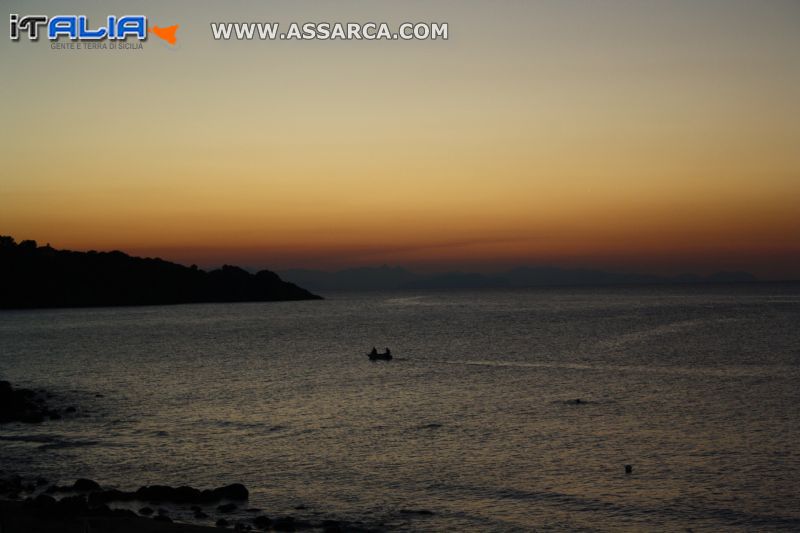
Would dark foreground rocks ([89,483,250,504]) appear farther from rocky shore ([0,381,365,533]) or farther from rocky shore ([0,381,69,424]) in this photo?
rocky shore ([0,381,69,424])

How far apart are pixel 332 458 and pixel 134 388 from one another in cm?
3010

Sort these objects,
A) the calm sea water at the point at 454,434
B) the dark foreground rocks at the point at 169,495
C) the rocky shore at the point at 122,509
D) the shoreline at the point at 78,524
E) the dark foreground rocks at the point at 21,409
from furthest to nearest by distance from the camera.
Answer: the dark foreground rocks at the point at 21,409 → the calm sea water at the point at 454,434 → the dark foreground rocks at the point at 169,495 → the rocky shore at the point at 122,509 → the shoreline at the point at 78,524

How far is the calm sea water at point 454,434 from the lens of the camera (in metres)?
26.6

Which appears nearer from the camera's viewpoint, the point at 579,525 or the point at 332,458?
the point at 579,525

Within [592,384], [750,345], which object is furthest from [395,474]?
[750,345]

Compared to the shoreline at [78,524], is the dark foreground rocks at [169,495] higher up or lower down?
lower down

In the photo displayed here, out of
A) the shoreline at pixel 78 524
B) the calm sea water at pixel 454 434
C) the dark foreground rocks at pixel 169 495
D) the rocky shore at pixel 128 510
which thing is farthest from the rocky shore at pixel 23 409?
the shoreline at pixel 78 524

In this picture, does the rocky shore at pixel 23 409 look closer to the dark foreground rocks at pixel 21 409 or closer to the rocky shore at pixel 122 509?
the dark foreground rocks at pixel 21 409

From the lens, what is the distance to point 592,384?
Result: 57031mm

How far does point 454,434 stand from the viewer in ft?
126

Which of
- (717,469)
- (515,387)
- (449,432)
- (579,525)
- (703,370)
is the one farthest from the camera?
(703,370)

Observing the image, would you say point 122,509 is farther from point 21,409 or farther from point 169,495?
point 21,409

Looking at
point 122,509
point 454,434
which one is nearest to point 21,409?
point 122,509

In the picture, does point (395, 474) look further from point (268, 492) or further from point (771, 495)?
point (771, 495)
